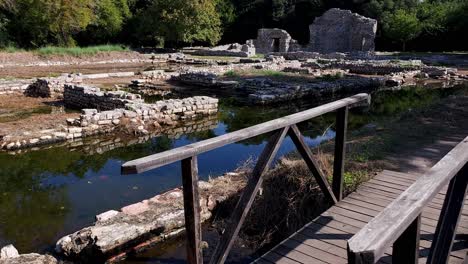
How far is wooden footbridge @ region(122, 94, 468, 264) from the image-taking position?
6.10 feet

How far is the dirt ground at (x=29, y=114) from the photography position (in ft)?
38.0

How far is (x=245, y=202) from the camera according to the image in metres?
3.64

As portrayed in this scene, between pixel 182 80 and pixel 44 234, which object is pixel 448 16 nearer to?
pixel 182 80

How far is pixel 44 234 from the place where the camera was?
6051mm

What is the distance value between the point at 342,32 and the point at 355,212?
Result: 43.3 m

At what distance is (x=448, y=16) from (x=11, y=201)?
146 feet

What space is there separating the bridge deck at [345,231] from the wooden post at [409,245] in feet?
6.05

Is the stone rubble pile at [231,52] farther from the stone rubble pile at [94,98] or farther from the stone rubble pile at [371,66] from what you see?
the stone rubble pile at [94,98]

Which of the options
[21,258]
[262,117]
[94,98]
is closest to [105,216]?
[21,258]

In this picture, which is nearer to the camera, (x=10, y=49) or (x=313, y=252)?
(x=313, y=252)

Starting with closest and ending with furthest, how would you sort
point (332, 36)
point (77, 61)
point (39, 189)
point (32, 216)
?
point (32, 216)
point (39, 189)
point (77, 61)
point (332, 36)

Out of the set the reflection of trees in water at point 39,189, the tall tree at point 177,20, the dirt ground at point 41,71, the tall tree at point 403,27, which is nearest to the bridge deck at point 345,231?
the reflection of trees in water at point 39,189

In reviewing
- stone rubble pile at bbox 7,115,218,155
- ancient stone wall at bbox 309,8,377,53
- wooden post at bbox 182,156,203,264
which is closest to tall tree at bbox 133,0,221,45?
Result: ancient stone wall at bbox 309,8,377,53

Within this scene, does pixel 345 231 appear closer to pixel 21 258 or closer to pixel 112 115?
pixel 21 258
